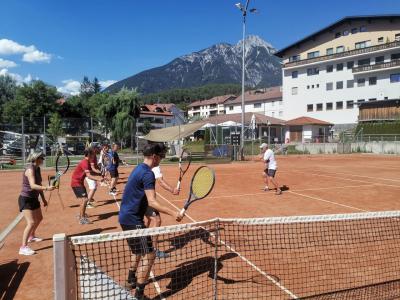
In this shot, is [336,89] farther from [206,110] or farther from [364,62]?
[206,110]

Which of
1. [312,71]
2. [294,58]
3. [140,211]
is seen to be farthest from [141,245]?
[294,58]

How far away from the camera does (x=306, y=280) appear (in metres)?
5.84

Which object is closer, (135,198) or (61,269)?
(61,269)

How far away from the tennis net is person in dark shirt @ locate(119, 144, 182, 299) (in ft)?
0.31

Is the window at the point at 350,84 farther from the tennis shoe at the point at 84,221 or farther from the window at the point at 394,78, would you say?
the tennis shoe at the point at 84,221

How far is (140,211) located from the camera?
521 cm

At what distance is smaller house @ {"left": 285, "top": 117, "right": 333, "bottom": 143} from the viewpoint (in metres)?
53.7

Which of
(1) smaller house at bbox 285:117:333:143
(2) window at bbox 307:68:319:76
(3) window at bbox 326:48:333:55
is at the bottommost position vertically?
(1) smaller house at bbox 285:117:333:143

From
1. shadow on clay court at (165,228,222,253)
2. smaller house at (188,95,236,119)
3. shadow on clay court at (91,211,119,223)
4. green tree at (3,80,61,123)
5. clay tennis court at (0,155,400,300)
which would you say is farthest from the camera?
smaller house at (188,95,236,119)

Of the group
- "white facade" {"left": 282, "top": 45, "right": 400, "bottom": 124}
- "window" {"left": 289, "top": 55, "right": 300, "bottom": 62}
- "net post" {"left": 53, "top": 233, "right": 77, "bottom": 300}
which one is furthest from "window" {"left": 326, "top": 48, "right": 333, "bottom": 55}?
"net post" {"left": 53, "top": 233, "right": 77, "bottom": 300}

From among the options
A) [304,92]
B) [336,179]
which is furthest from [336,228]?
[304,92]

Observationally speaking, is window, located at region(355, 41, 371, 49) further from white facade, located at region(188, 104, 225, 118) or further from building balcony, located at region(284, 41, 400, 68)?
white facade, located at region(188, 104, 225, 118)

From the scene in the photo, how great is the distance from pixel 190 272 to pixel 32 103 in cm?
5940

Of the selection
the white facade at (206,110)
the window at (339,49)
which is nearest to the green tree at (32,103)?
the window at (339,49)
